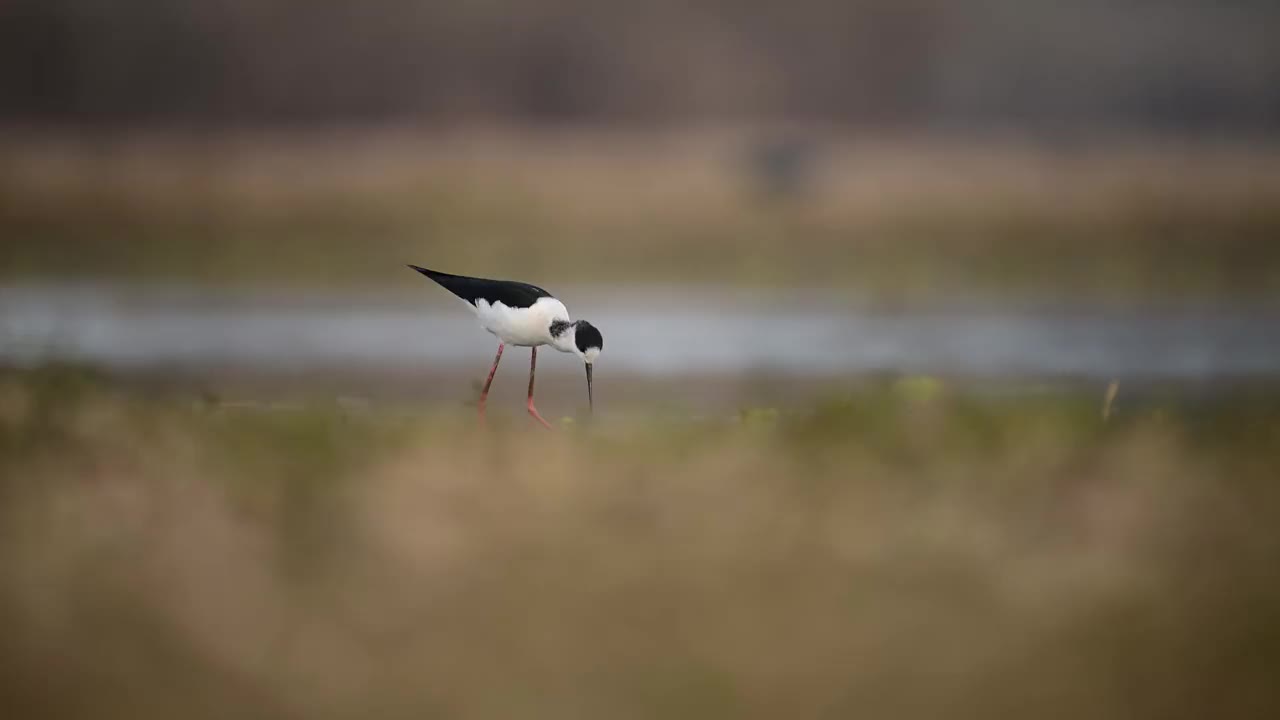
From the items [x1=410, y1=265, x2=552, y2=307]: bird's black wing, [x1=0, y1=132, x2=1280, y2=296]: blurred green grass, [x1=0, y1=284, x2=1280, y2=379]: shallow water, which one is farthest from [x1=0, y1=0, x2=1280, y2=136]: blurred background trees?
[x1=410, y1=265, x2=552, y2=307]: bird's black wing

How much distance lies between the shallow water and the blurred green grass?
1.81ft

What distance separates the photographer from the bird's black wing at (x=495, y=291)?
320 centimetres

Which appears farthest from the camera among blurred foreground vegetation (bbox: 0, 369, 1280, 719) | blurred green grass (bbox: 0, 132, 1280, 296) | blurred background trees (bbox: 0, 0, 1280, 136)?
blurred background trees (bbox: 0, 0, 1280, 136)

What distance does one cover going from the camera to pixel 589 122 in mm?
20031

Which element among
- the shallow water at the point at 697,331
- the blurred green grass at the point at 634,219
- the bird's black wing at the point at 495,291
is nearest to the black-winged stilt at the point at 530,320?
the bird's black wing at the point at 495,291

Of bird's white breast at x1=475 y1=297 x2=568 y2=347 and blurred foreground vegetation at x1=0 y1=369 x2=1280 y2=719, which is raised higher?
bird's white breast at x1=475 y1=297 x2=568 y2=347

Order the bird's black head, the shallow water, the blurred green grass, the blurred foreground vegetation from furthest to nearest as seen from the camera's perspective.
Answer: the blurred green grass < the shallow water < the bird's black head < the blurred foreground vegetation

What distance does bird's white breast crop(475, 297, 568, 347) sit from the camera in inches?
125

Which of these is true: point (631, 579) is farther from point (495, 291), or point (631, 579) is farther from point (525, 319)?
point (495, 291)

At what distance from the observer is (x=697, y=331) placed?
35.6ft

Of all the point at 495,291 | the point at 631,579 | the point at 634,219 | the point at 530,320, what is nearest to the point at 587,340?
the point at 530,320

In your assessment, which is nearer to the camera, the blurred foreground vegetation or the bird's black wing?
the blurred foreground vegetation

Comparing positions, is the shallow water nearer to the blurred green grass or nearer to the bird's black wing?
the blurred green grass

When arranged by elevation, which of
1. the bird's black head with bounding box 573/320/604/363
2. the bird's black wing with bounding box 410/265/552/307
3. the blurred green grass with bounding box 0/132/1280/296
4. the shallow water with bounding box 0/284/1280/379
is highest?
the bird's black wing with bounding box 410/265/552/307
